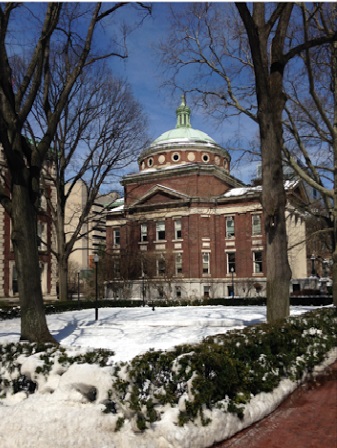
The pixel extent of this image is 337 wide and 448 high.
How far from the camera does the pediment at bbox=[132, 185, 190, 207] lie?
4322 cm

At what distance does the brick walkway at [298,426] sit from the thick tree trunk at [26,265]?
17.3 feet

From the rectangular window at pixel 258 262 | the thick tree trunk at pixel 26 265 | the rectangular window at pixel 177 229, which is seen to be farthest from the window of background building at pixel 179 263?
the thick tree trunk at pixel 26 265

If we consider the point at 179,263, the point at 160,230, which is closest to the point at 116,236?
the point at 160,230

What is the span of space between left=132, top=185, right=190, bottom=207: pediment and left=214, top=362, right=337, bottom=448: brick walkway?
3612 centimetres

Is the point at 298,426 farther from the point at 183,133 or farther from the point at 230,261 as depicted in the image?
the point at 183,133

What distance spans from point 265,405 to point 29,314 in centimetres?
562

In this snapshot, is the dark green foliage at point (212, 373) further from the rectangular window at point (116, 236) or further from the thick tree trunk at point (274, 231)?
the rectangular window at point (116, 236)

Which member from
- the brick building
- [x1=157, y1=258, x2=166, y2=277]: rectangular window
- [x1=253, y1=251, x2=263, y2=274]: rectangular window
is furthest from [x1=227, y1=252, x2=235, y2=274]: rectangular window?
[x1=157, y1=258, x2=166, y2=277]: rectangular window

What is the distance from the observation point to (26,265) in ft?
31.5

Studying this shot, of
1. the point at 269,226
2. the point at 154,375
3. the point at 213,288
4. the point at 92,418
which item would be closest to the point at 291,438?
the point at 154,375

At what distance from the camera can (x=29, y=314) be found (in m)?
9.64

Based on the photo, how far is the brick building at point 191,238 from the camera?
40.7 m

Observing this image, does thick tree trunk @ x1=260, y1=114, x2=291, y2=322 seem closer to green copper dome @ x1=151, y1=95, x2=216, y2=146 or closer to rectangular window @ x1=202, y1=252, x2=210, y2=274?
rectangular window @ x1=202, y1=252, x2=210, y2=274

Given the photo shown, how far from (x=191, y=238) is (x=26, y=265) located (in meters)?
33.5
